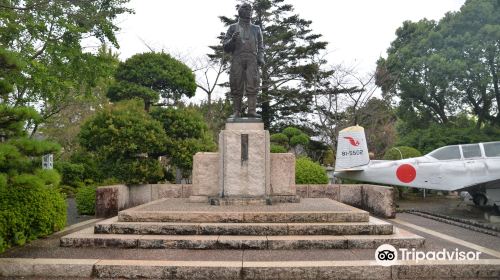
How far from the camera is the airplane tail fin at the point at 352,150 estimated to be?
50.4ft

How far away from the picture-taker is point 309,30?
28.6 metres

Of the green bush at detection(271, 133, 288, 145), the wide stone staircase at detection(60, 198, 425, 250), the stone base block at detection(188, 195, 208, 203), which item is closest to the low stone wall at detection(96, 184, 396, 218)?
the stone base block at detection(188, 195, 208, 203)

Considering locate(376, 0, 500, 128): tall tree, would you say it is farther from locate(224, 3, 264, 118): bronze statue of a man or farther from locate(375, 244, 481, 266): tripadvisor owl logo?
locate(375, 244, 481, 266): tripadvisor owl logo

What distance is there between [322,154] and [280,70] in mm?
6472

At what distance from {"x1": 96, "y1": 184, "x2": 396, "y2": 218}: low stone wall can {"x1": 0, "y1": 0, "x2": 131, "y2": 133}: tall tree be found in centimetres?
338

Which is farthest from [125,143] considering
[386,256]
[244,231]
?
[386,256]

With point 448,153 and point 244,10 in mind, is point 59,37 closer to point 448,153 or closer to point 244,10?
point 244,10

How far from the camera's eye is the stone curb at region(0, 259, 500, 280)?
492cm

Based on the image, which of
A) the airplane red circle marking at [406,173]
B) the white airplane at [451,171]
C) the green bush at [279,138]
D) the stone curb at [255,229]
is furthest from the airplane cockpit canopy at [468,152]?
the stone curb at [255,229]

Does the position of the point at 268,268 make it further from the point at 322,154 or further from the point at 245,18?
the point at 322,154

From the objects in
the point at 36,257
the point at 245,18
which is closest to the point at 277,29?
the point at 245,18

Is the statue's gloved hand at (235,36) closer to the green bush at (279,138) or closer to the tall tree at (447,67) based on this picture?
the green bush at (279,138)

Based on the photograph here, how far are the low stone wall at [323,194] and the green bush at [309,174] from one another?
45 centimetres

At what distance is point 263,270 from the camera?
16.1ft
